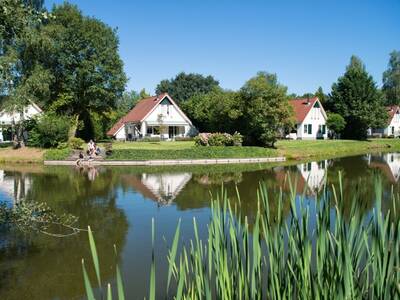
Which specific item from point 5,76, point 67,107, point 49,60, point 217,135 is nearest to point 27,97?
point 49,60

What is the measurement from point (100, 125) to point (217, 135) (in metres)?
17.2

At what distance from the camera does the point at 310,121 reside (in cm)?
5741

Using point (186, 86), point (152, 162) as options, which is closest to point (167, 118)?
point (152, 162)

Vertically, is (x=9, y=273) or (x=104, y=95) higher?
(x=104, y=95)

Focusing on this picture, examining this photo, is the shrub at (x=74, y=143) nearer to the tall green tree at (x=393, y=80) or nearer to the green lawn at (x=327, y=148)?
the green lawn at (x=327, y=148)

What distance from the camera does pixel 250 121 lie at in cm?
4028

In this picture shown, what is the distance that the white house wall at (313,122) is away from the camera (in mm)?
57013

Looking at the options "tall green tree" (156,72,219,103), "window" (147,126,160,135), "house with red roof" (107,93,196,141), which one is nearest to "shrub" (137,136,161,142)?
"house with red roof" (107,93,196,141)


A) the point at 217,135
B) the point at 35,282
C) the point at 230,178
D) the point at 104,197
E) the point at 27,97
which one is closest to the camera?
the point at 35,282

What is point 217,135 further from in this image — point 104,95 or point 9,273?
point 9,273

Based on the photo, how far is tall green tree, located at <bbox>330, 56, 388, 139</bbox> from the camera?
54.8 metres

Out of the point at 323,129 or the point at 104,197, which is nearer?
the point at 104,197

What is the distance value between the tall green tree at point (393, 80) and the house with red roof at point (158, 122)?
42.0 metres

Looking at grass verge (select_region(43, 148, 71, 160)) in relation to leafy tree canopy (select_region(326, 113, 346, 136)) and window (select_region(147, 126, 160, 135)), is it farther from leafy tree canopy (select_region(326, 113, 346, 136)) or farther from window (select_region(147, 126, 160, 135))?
leafy tree canopy (select_region(326, 113, 346, 136))
